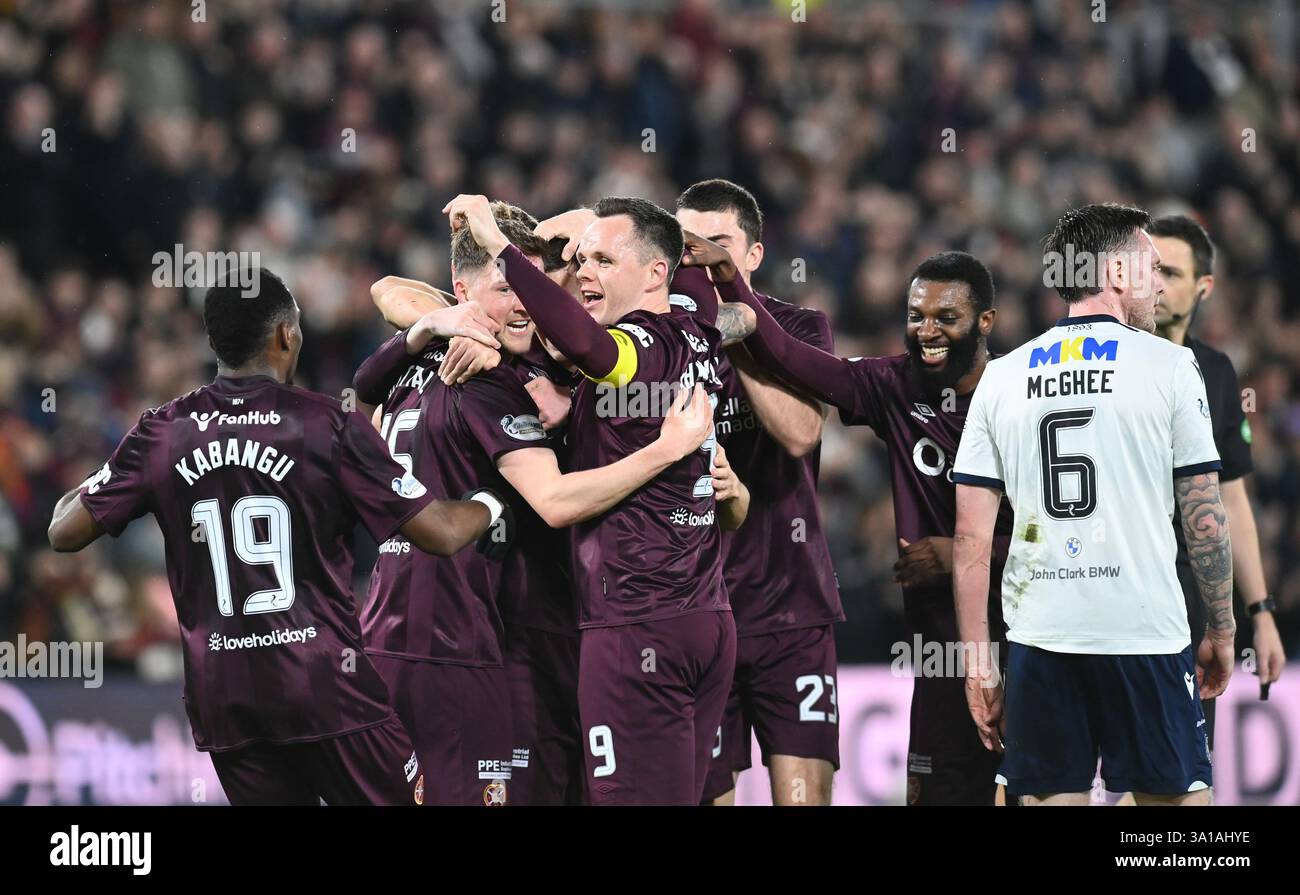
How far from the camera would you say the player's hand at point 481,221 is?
4.95 metres

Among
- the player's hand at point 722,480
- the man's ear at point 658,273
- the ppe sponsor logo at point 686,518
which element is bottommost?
the ppe sponsor logo at point 686,518

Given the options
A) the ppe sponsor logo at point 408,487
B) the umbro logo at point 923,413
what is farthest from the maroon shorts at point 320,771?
the umbro logo at point 923,413

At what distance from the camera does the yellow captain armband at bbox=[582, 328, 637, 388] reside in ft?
15.2

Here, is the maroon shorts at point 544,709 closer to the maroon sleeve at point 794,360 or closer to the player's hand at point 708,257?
the maroon sleeve at point 794,360

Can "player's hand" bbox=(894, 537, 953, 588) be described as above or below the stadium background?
below

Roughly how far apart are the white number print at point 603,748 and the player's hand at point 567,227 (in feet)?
5.52

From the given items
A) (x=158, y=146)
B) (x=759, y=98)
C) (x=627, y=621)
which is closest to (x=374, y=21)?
(x=158, y=146)

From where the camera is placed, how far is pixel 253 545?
4.42m

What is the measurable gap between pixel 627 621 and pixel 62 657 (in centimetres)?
469

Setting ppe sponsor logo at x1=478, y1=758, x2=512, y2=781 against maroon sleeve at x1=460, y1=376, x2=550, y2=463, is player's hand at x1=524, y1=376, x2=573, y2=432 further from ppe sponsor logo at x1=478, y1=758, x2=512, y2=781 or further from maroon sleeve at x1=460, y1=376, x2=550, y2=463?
ppe sponsor logo at x1=478, y1=758, x2=512, y2=781

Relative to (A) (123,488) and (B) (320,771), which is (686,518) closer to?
(B) (320,771)

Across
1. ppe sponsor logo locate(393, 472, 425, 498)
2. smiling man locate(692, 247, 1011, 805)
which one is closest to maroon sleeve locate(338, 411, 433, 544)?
ppe sponsor logo locate(393, 472, 425, 498)

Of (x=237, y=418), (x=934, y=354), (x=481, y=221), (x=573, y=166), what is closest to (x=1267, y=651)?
(x=934, y=354)

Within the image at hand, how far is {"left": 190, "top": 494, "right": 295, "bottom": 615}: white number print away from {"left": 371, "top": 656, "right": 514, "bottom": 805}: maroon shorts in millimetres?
705
